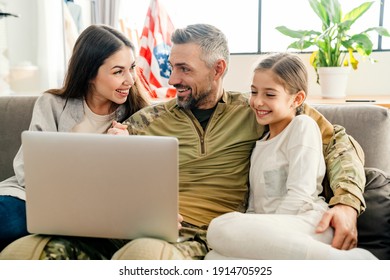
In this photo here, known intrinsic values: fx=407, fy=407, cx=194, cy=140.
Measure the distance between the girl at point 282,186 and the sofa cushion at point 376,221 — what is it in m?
0.15

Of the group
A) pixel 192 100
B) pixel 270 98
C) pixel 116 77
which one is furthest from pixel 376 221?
pixel 116 77

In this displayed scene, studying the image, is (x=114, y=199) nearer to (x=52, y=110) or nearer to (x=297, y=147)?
(x=297, y=147)

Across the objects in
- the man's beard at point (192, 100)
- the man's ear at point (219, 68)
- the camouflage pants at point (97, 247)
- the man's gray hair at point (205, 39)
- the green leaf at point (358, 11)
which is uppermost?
the green leaf at point (358, 11)

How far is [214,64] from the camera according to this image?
1443 mm

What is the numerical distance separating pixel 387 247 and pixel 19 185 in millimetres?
1185

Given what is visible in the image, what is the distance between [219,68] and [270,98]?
29 centimetres

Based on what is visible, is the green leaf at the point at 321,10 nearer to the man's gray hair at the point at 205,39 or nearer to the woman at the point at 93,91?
the man's gray hair at the point at 205,39

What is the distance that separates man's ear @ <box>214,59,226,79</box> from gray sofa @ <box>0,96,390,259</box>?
40 cm

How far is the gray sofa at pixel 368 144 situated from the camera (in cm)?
117

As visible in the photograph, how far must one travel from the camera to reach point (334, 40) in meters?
2.57

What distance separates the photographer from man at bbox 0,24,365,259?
3.62 feet

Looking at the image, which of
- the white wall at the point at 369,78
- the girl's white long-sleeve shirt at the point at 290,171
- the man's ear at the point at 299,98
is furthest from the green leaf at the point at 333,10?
the girl's white long-sleeve shirt at the point at 290,171

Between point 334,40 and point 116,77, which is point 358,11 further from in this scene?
point 116,77
